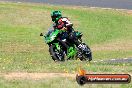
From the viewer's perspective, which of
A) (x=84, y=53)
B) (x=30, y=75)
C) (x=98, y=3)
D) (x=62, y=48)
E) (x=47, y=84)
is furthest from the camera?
(x=98, y=3)

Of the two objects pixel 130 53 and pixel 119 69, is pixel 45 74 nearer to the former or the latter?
pixel 119 69

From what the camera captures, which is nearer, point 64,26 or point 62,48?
point 64,26

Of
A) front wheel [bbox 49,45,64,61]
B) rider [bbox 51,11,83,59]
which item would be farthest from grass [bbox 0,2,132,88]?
rider [bbox 51,11,83,59]

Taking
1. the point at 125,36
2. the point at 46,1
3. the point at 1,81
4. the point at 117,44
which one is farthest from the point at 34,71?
the point at 46,1

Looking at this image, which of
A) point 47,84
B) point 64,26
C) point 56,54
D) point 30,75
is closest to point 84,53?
point 56,54

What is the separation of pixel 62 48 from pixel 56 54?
40 cm

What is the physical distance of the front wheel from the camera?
1783cm

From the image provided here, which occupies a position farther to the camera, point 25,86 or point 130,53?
point 130,53

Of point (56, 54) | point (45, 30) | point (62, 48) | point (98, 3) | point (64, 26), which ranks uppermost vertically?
point (64, 26)

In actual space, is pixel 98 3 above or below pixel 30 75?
below

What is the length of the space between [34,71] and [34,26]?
19.4 metres

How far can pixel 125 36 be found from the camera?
2909 cm

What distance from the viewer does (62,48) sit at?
18156 mm

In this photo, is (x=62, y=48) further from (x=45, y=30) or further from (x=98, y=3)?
(x=98, y=3)
